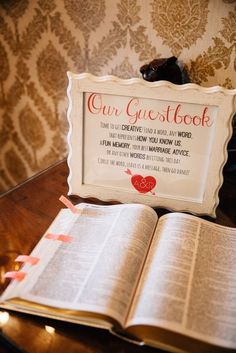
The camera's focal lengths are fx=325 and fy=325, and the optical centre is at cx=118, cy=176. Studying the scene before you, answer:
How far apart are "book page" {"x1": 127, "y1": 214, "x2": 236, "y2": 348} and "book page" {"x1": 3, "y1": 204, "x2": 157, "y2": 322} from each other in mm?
27

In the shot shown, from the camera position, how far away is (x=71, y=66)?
1.06m

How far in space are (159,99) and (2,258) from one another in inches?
18.0

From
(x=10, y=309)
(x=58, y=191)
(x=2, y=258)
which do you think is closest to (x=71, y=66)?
(x=58, y=191)

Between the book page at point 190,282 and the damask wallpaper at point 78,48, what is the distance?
46 centimetres

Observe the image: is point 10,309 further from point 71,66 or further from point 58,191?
point 71,66

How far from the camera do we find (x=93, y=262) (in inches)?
22.9

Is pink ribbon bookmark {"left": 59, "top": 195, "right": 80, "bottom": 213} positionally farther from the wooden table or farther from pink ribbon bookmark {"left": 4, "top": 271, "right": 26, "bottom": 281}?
pink ribbon bookmark {"left": 4, "top": 271, "right": 26, "bottom": 281}

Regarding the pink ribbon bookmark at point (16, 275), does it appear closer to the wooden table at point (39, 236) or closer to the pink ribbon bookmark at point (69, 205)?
the wooden table at point (39, 236)

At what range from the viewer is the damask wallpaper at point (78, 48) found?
86cm

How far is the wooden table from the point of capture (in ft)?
1.62

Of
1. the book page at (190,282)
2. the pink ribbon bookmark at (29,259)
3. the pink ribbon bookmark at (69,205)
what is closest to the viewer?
the book page at (190,282)

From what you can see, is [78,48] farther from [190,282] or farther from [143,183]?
[190,282]

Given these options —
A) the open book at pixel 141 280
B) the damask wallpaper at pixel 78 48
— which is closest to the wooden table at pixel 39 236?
the open book at pixel 141 280

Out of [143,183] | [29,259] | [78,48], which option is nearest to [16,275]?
[29,259]
